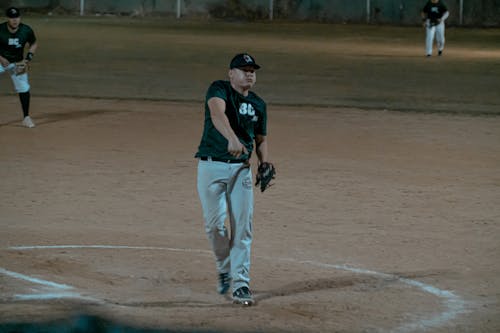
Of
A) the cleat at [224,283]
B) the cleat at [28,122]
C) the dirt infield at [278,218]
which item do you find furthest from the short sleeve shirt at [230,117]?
the cleat at [28,122]

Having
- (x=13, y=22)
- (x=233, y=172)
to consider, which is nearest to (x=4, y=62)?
(x=13, y=22)

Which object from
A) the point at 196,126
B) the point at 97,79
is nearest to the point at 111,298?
the point at 196,126

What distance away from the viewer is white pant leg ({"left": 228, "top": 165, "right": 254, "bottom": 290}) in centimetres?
872

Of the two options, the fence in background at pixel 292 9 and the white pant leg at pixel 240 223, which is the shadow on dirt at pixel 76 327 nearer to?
the white pant leg at pixel 240 223

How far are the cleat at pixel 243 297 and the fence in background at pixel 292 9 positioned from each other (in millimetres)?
46237

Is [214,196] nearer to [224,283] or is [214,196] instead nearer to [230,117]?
[230,117]

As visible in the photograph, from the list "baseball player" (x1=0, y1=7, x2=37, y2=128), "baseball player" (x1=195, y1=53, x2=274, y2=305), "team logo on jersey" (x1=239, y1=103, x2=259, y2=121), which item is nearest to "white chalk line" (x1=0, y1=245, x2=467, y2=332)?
"baseball player" (x1=195, y1=53, x2=274, y2=305)

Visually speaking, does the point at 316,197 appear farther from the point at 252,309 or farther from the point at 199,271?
the point at 252,309

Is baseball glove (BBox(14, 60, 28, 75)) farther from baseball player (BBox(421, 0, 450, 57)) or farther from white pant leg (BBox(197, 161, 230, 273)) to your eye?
baseball player (BBox(421, 0, 450, 57))

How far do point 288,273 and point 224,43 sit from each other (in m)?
30.8

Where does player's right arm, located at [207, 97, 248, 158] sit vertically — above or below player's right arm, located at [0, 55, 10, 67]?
above

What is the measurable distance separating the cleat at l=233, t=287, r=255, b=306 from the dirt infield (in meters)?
0.11

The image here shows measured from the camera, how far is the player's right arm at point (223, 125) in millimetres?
8289

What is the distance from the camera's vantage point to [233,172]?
875 centimetres
